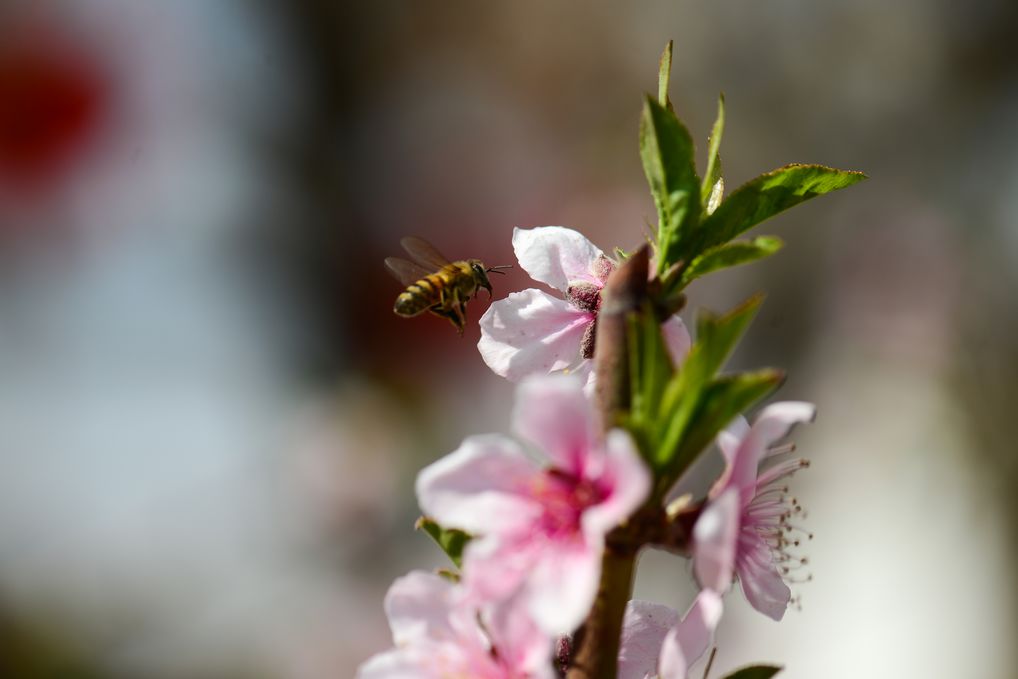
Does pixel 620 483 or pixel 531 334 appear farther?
pixel 531 334

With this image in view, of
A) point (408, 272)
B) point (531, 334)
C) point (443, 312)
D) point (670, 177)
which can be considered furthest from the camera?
point (408, 272)

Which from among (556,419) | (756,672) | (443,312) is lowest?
(756,672)

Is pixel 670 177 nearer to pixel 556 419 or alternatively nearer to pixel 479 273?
pixel 556 419

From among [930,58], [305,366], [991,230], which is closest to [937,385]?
[991,230]

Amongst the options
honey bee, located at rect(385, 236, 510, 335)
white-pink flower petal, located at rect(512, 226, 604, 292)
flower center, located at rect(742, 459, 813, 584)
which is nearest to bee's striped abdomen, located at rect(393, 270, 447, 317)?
honey bee, located at rect(385, 236, 510, 335)

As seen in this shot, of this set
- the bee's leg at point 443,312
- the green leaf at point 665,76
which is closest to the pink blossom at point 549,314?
the green leaf at point 665,76

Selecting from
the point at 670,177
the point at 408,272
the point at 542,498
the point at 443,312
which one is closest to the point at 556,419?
the point at 542,498

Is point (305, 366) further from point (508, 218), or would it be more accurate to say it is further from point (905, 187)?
point (905, 187)
